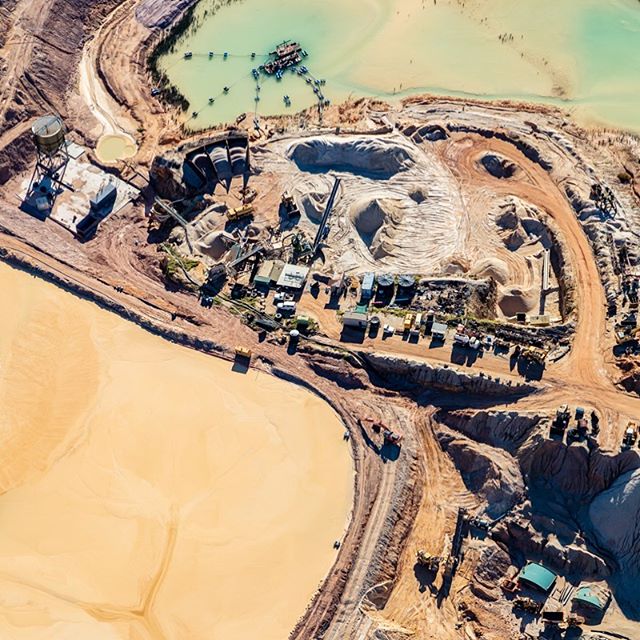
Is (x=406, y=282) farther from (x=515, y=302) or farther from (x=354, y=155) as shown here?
(x=354, y=155)

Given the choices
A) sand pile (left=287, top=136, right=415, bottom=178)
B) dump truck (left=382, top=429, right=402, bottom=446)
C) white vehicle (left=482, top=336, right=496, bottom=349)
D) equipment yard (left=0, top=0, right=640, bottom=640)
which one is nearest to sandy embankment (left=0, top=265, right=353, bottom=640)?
equipment yard (left=0, top=0, right=640, bottom=640)

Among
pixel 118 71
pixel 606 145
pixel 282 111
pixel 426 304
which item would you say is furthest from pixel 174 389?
pixel 606 145

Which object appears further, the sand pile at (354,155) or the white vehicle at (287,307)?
the sand pile at (354,155)

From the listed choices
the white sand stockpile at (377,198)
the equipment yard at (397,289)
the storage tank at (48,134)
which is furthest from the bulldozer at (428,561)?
the storage tank at (48,134)

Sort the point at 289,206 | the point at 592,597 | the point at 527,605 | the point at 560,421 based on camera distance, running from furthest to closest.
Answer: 1. the point at 289,206
2. the point at 560,421
3. the point at 527,605
4. the point at 592,597

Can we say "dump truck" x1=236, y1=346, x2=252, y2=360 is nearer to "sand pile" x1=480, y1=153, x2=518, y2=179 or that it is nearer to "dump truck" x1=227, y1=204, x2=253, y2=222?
"dump truck" x1=227, y1=204, x2=253, y2=222

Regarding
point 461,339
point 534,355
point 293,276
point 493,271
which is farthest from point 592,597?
point 293,276

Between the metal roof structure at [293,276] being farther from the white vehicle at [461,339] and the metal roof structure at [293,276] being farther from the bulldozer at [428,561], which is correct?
the bulldozer at [428,561]
